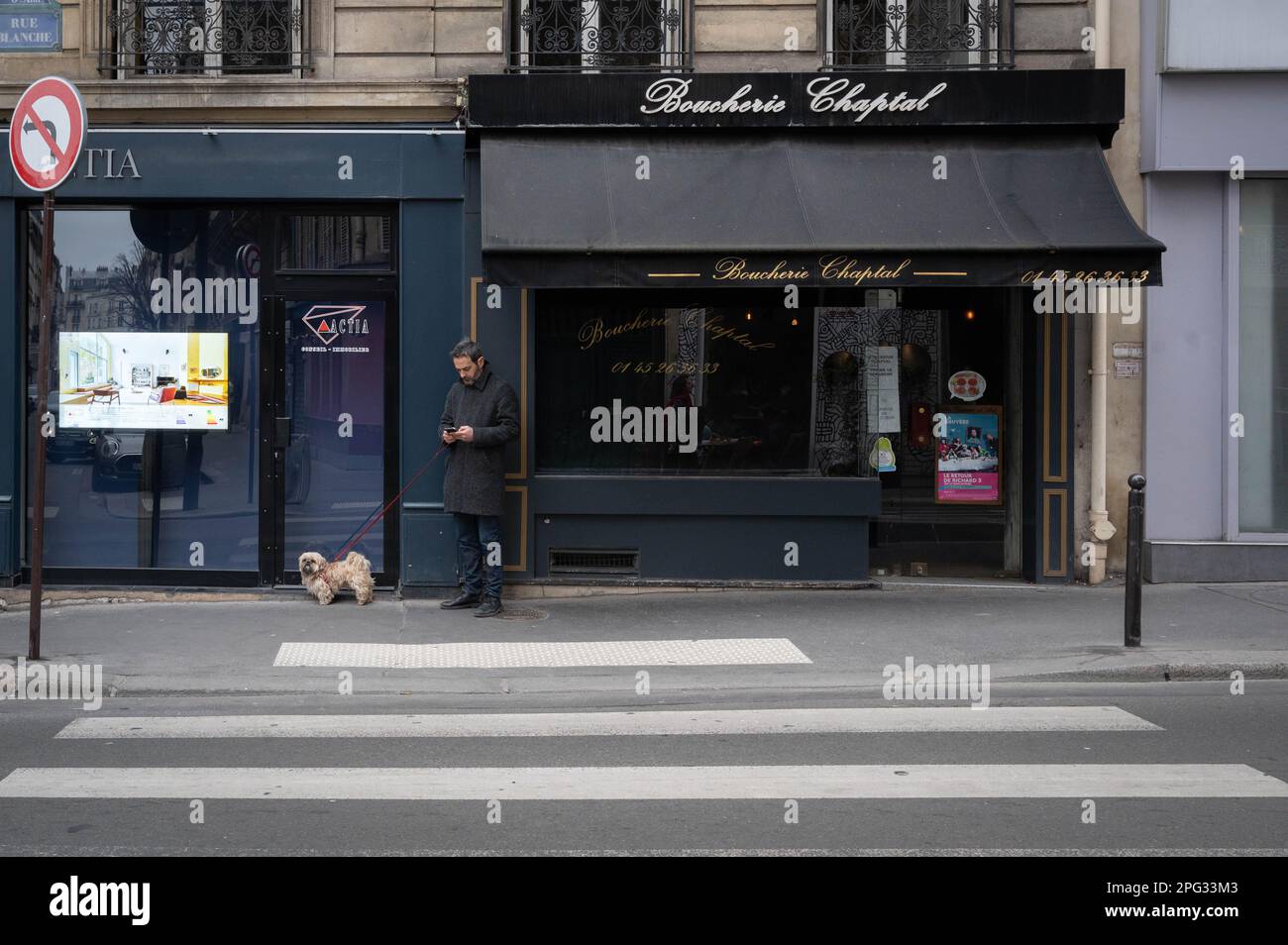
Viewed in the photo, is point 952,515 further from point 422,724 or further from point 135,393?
point 135,393

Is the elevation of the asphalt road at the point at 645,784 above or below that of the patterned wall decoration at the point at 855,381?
below

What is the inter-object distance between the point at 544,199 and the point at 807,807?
656 cm

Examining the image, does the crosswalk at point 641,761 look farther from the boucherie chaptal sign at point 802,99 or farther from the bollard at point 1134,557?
the boucherie chaptal sign at point 802,99

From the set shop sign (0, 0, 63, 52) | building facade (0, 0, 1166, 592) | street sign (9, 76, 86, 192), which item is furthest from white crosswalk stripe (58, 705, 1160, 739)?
shop sign (0, 0, 63, 52)

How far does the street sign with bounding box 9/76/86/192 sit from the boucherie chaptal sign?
352 cm

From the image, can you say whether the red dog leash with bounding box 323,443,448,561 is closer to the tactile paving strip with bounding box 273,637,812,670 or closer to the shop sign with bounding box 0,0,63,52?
the tactile paving strip with bounding box 273,637,812,670

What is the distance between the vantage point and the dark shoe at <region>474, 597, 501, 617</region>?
430 inches

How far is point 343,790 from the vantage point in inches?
244

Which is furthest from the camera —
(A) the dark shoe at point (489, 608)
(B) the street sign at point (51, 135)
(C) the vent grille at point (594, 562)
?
(C) the vent grille at point (594, 562)

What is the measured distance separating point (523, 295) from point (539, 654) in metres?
3.68

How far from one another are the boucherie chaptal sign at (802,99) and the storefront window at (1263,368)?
1.82 meters

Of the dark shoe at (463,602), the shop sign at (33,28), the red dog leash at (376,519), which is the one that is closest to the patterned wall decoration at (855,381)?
the dark shoe at (463,602)

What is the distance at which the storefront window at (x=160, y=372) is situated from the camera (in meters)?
11.7
